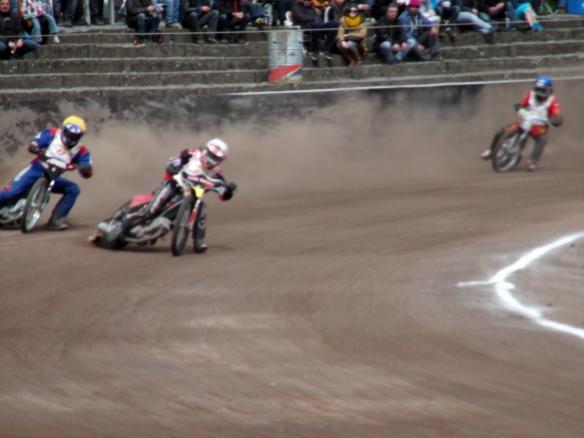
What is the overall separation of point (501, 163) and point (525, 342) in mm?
12458

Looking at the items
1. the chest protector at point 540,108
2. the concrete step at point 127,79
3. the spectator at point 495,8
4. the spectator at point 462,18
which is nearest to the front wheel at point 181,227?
the concrete step at point 127,79

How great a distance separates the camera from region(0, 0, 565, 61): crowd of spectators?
23.3 meters

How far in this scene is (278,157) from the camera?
22125 millimetres

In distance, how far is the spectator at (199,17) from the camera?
23688 millimetres

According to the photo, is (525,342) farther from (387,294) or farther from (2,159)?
(2,159)

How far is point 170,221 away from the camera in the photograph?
15.2 meters

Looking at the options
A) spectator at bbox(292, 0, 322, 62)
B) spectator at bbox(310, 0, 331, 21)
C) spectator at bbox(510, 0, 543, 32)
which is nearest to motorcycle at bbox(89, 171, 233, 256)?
spectator at bbox(292, 0, 322, 62)

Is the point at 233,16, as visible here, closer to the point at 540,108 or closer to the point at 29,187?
the point at 540,108

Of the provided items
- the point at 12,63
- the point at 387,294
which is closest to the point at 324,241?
the point at 387,294

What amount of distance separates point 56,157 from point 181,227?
259cm

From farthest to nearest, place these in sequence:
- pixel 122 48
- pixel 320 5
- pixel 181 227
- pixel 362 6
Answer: pixel 320 5
pixel 362 6
pixel 122 48
pixel 181 227

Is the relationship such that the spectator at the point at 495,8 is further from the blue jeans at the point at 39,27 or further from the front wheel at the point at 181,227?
the front wheel at the point at 181,227

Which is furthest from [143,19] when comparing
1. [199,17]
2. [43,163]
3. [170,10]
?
[43,163]

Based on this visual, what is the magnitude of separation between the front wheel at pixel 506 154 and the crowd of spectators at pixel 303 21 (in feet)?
10.7
